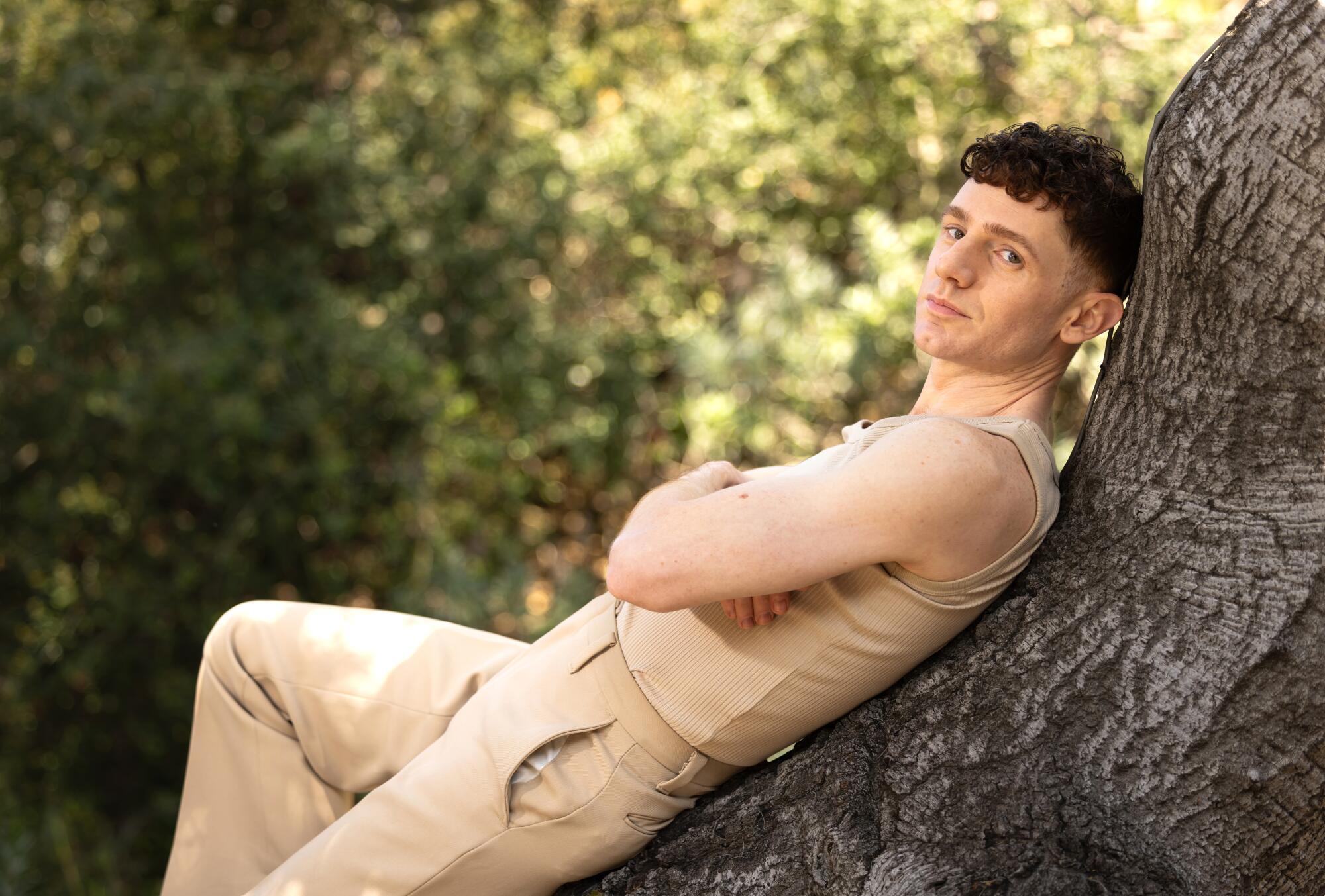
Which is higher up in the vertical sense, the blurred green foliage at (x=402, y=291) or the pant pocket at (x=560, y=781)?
the pant pocket at (x=560, y=781)

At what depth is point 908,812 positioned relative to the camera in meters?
2.06

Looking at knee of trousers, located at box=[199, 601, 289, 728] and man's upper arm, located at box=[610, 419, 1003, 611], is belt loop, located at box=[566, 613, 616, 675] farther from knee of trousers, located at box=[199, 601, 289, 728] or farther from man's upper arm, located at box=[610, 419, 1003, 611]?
knee of trousers, located at box=[199, 601, 289, 728]

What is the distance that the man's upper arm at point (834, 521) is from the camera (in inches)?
77.5

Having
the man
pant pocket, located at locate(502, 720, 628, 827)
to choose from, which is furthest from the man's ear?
pant pocket, located at locate(502, 720, 628, 827)

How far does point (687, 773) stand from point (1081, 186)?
1233 mm

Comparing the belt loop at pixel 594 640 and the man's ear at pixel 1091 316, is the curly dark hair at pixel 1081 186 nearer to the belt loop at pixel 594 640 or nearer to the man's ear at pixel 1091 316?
the man's ear at pixel 1091 316

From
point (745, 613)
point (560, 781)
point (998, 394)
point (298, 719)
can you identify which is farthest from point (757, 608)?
point (298, 719)

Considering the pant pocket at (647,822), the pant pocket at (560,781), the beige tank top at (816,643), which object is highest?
the beige tank top at (816,643)

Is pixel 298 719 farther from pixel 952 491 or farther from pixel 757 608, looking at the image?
pixel 952 491

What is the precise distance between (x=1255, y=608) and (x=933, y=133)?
4.15 m

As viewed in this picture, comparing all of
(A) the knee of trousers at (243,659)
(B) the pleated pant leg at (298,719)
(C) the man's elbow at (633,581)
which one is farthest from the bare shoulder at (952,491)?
(A) the knee of trousers at (243,659)

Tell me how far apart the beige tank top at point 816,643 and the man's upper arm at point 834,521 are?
93 millimetres

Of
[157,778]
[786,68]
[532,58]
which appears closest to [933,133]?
[786,68]

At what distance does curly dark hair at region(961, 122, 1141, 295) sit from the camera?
2.17 metres
